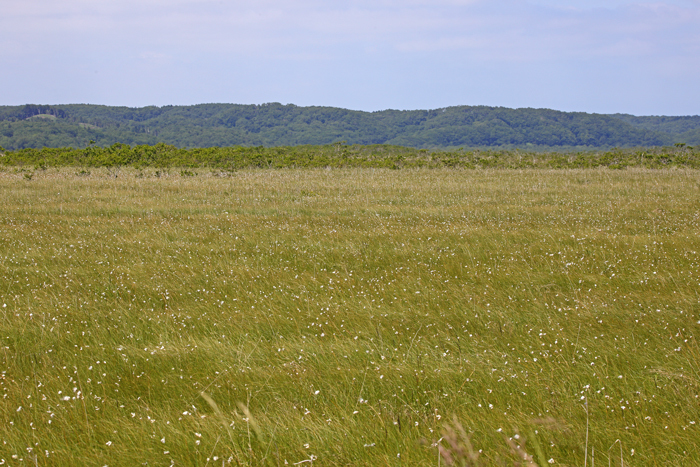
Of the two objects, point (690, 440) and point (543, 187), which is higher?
point (543, 187)

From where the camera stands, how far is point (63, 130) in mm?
174750

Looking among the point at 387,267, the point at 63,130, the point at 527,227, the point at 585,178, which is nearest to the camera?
the point at 387,267

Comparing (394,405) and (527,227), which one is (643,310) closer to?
(394,405)

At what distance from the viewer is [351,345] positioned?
15.9ft

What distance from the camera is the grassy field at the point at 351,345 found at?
3.21m

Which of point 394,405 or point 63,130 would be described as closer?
A: point 394,405

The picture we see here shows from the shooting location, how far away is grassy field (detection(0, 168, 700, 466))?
10.5 ft

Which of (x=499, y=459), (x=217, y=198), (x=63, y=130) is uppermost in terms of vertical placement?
(x=63, y=130)

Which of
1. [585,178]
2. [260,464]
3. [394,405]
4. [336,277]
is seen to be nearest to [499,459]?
[394,405]

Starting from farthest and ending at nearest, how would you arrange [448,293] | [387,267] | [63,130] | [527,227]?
[63,130] → [527,227] → [387,267] → [448,293]

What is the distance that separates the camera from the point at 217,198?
17734mm

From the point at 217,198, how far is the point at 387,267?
11.4 metres

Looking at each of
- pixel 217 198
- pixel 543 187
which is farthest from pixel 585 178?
pixel 217 198

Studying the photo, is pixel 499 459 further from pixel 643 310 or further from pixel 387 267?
pixel 387 267
